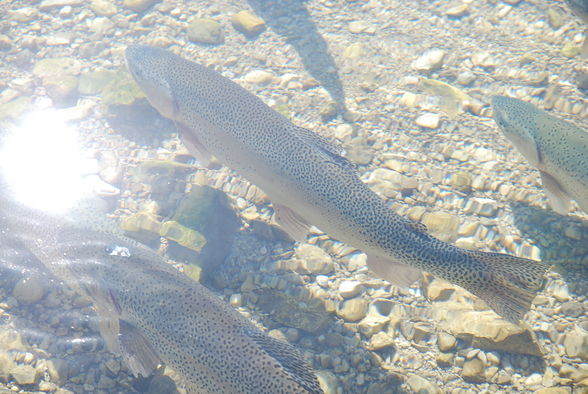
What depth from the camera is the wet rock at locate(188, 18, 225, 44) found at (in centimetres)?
672

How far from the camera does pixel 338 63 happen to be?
647 centimetres

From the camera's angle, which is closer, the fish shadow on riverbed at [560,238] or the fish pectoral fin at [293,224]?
the fish pectoral fin at [293,224]

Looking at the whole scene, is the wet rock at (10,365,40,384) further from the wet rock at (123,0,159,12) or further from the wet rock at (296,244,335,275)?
the wet rock at (123,0,159,12)

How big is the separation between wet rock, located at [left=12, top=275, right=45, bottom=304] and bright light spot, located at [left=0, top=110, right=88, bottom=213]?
2.50ft

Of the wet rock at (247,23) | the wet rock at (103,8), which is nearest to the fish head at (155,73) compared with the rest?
the wet rock at (247,23)

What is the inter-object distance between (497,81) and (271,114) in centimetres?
360

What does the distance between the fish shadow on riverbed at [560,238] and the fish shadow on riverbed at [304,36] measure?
2.68m

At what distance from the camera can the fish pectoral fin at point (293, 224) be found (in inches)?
158

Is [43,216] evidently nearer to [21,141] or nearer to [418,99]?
[21,141]

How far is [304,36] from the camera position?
6891 mm

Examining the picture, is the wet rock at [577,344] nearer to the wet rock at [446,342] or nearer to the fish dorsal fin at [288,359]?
the wet rock at [446,342]

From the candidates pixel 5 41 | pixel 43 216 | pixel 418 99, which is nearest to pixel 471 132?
pixel 418 99

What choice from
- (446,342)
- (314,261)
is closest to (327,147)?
(314,261)

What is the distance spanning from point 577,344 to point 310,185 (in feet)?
8.66
